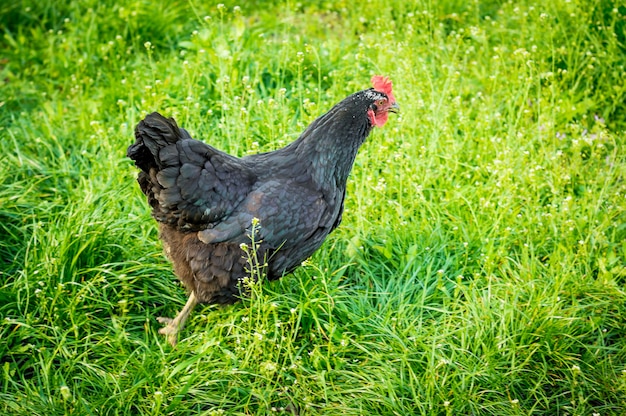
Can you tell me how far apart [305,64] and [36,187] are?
247cm

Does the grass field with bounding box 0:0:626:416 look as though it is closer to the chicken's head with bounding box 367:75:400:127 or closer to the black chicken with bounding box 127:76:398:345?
the black chicken with bounding box 127:76:398:345

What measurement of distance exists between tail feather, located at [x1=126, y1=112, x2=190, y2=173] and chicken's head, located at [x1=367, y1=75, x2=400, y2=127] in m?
1.21

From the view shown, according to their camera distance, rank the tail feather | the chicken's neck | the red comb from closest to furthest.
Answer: the tail feather → the chicken's neck → the red comb

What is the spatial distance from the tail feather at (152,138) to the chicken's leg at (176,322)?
893 millimetres

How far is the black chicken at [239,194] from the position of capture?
11.5 feet

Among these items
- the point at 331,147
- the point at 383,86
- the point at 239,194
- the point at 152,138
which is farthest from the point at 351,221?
the point at 152,138

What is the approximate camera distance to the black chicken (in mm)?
3520

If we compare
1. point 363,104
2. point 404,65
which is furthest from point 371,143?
point 363,104

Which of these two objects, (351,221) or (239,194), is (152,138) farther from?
(351,221)

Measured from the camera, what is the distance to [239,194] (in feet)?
12.4

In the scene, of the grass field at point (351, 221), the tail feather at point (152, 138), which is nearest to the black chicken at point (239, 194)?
the tail feather at point (152, 138)

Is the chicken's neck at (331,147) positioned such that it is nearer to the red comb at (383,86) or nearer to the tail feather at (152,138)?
the red comb at (383,86)

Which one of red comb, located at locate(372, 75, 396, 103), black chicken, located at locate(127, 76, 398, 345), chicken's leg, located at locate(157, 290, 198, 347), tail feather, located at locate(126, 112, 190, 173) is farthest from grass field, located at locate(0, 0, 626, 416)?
tail feather, located at locate(126, 112, 190, 173)

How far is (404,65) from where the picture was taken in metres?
5.56
